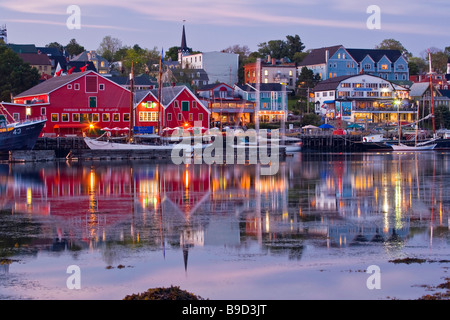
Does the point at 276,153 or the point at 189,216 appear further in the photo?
the point at 276,153

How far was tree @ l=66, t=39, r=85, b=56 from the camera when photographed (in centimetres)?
16990

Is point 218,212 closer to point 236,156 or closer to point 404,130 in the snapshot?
point 236,156

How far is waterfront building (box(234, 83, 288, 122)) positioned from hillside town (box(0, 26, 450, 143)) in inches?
6.6

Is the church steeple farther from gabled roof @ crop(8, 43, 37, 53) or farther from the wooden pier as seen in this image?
the wooden pier

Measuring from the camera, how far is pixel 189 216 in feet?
80.1

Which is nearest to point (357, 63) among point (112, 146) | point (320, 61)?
point (320, 61)

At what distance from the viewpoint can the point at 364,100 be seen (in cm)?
11369

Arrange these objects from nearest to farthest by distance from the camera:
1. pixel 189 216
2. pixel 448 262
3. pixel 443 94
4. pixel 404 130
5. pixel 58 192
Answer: pixel 448 262, pixel 189 216, pixel 58 192, pixel 404 130, pixel 443 94

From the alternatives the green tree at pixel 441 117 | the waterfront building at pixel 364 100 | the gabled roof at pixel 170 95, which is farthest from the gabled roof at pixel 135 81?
the green tree at pixel 441 117

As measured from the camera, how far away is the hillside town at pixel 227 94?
7425 cm

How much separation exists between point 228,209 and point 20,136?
3917 cm

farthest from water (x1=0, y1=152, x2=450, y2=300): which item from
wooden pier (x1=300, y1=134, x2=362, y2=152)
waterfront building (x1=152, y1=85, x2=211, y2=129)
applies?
wooden pier (x1=300, y1=134, x2=362, y2=152)

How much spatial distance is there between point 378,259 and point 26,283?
8467mm
